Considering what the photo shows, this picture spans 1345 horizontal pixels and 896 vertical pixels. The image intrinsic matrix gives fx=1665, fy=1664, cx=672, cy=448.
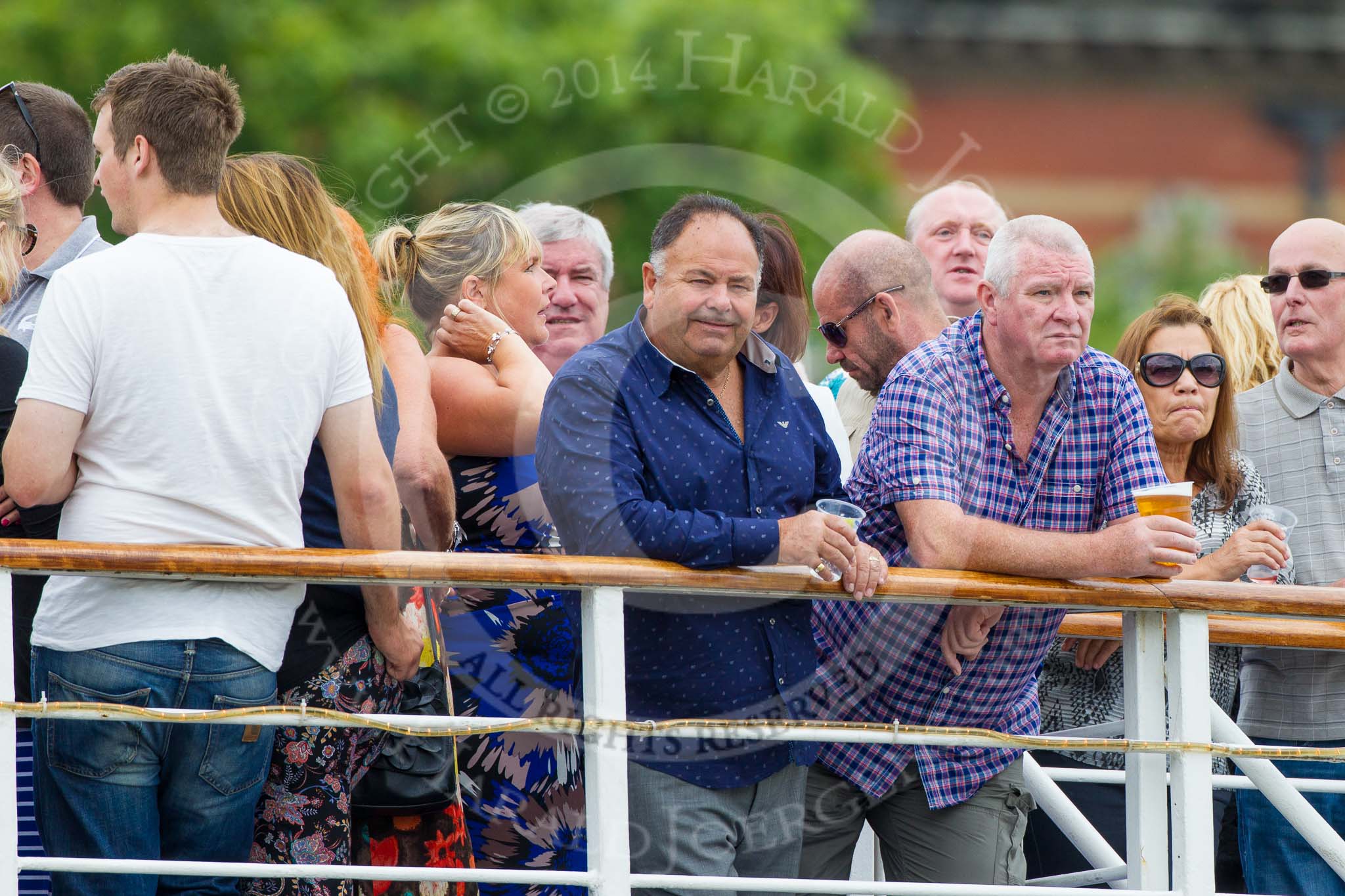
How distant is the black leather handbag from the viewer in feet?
11.1

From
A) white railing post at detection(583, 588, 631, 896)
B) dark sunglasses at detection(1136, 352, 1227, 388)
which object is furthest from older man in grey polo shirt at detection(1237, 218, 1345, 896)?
white railing post at detection(583, 588, 631, 896)

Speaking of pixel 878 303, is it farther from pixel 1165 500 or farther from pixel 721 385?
pixel 1165 500

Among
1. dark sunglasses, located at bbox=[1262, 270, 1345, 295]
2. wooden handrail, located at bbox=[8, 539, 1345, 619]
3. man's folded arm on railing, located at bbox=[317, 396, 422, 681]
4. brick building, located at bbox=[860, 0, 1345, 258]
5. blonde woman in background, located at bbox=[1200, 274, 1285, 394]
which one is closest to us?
wooden handrail, located at bbox=[8, 539, 1345, 619]

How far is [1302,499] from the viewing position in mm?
4113

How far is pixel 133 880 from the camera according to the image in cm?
287

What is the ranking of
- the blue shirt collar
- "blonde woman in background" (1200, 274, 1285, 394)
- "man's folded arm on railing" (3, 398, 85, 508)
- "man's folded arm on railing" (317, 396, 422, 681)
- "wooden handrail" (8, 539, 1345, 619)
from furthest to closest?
"blonde woman in background" (1200, 274, 1285, 394), the blue shirt collar, "man's folded arm on railing" (317, 396, 422, 681), "man's folded arm on railing" (3, 398, 85, 508), "wooden handrail" (8, 539, 1345, 619)

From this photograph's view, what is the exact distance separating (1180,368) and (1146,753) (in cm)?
134

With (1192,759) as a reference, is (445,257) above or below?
above

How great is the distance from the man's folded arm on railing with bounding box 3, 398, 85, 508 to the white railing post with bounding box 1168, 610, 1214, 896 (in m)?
1.99

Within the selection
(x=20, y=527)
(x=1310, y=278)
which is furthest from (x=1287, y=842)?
(x=20, y=527)

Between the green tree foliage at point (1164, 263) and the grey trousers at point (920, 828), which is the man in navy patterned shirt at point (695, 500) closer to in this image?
the grey trousers at point (920, 828)

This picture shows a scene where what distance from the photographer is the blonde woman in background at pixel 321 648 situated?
309cm

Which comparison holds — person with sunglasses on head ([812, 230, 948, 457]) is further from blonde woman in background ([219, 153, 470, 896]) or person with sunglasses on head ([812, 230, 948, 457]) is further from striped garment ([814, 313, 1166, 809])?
blonde woman in background ([219, 153, 470, 896])

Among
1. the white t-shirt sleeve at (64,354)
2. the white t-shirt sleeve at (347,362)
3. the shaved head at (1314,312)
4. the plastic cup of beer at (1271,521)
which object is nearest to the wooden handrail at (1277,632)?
the plastic cup of beer at (1271,521)
